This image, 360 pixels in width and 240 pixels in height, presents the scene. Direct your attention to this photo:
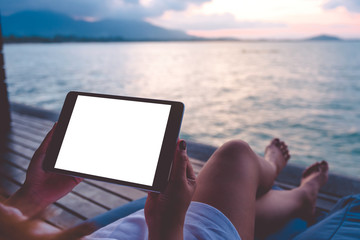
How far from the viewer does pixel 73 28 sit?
7650 cm

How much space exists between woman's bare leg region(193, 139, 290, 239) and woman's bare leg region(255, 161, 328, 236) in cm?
9

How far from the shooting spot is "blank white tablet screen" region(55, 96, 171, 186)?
2.10ft

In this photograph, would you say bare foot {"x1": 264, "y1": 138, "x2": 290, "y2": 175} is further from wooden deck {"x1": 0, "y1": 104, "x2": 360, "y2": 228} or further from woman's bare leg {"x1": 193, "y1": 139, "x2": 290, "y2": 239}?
woman's bare leg {"x1": 193, "y1": 139, "x2": 290, "y2": 239}

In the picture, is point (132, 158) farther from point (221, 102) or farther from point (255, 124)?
point (221, 102)

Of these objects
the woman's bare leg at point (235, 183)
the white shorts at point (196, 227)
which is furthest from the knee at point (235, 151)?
the white shorts at point (196, 227)

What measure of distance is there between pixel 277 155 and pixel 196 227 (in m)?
1.06

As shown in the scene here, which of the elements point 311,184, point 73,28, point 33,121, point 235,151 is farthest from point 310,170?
point 73,28

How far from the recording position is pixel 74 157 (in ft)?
2.27

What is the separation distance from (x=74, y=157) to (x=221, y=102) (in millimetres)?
10536

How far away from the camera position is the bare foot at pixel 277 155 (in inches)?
61.8

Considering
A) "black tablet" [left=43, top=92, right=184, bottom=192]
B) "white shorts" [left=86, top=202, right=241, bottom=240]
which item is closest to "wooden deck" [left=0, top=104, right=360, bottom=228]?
"white shorts" [left=86, top=202, right=241, bottom=240]

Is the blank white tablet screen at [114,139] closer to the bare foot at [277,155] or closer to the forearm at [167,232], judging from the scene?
the forearm at [167,232]

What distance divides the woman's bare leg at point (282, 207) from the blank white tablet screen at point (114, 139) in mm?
701

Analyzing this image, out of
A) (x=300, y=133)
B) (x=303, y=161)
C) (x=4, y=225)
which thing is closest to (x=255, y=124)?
(x=300, y=133)
